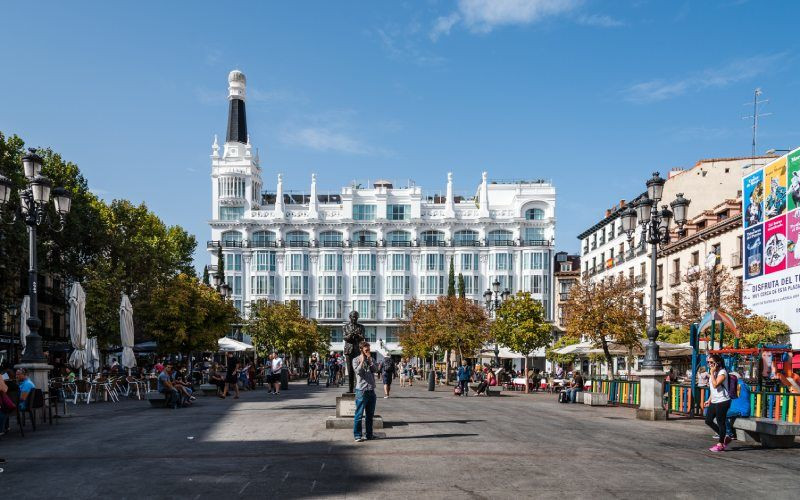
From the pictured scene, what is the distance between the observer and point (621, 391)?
24.9 m

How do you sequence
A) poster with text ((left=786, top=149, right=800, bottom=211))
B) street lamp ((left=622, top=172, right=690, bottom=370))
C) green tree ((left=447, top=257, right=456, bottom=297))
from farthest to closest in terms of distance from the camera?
green tree ((left=447, top=257, right=456, bottom=297))
poster with text ((left=786, top=149, right=800, bottom=211))
street lamp ((left=622, top=172, right=690, bottom=370))

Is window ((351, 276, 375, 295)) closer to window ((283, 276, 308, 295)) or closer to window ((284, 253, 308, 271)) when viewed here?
window ((283, 276, 308, 295))

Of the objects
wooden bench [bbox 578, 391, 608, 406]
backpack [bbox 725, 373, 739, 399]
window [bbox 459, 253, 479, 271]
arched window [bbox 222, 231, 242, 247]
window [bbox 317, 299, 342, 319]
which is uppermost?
arched window [bbox 222, 231, 242, 247]

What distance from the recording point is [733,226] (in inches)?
1583

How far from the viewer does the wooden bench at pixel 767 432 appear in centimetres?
1224

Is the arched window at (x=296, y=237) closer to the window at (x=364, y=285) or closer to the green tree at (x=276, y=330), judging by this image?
the window at (x=364, y=285)

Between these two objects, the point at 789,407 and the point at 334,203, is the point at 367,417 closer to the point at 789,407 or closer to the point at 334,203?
the point at 789,407

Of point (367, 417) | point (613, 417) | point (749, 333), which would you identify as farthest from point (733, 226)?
point (367, 417)

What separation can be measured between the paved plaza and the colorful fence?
278 inches

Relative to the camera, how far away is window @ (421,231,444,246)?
3466 inches

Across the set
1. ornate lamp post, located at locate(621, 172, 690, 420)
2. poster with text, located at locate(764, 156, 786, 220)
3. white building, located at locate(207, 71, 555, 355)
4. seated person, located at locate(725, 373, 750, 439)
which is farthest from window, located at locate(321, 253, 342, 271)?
seated person, located at locate(725, 373, 750, 439)

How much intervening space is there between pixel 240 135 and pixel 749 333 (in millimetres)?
75124

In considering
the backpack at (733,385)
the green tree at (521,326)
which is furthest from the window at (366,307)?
the backpack at (733,385)

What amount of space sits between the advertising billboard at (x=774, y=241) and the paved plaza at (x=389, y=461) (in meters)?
20.3
